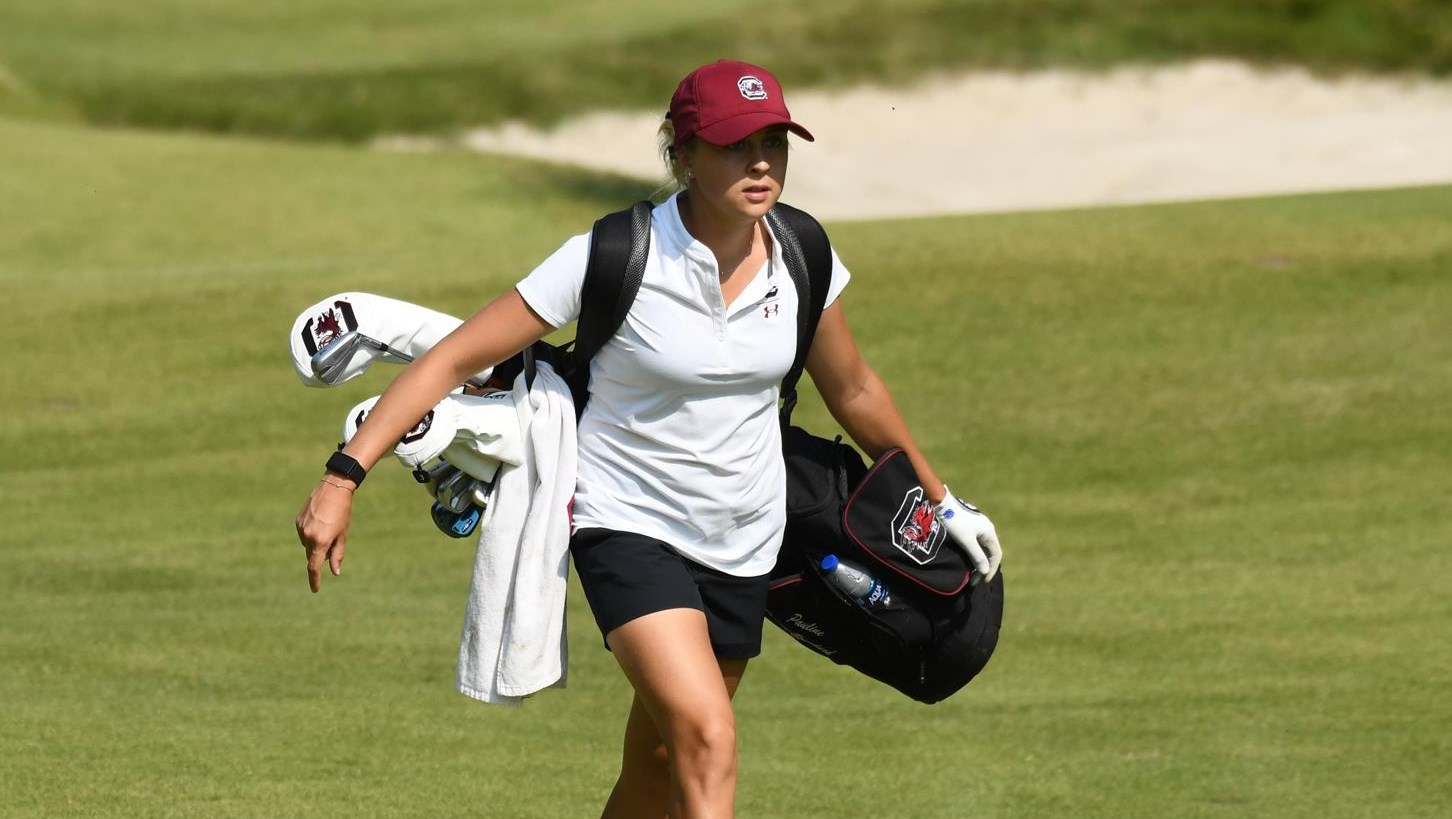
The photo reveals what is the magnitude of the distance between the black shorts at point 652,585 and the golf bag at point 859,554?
229mm

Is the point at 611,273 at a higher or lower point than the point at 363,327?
higher

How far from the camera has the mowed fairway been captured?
609 cm

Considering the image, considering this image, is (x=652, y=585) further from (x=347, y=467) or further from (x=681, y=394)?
(x=347, y=467)

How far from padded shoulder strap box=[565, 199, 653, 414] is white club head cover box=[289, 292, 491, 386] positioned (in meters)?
0.32

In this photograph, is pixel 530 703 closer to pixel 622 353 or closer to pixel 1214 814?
pixel 1214 814

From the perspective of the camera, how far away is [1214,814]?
18.9 ft

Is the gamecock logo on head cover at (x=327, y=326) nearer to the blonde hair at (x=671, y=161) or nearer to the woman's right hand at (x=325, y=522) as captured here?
the woman's right hand at (x=325, y=522)

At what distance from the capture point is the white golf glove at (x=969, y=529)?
504 cm

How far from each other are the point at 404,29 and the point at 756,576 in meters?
18.5

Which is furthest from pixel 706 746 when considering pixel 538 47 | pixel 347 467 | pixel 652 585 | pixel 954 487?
pixel 538 47

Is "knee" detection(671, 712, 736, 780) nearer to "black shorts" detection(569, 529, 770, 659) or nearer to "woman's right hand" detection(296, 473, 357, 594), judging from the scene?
"black shorts" detection(569, 529, 770, 659)

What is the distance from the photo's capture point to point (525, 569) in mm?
4473

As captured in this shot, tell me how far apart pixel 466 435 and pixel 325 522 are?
359 mm

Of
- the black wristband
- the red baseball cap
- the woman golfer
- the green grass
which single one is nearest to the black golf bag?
the woman golfer
